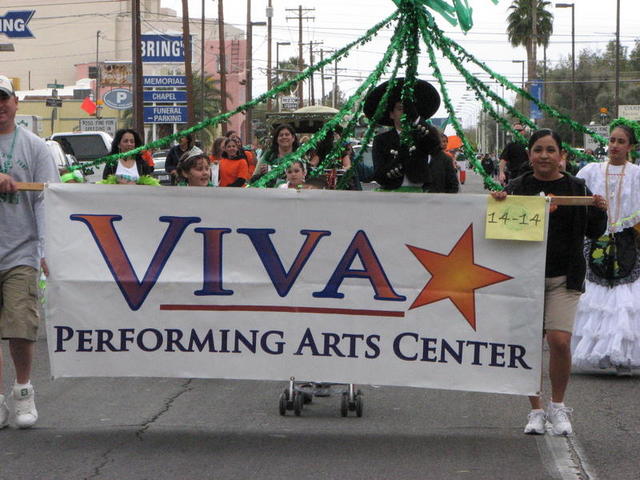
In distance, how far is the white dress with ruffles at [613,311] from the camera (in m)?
8.94

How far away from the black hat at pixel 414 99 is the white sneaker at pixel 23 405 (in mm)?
2629

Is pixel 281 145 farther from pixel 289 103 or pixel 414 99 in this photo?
pixel 289 103

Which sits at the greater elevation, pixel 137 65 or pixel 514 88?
pixel 137 65

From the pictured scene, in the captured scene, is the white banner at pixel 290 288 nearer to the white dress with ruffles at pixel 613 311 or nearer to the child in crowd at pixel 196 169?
the child in crowd at pixel 196 169

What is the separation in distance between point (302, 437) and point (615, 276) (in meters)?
3.48

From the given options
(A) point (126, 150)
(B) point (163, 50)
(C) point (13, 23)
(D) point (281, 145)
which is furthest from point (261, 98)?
(B) point (163, 50)

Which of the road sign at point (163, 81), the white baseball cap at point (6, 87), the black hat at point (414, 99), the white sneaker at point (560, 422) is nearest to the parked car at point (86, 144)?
the road sign at point (163, 81)

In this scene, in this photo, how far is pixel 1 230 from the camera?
6.74 meters

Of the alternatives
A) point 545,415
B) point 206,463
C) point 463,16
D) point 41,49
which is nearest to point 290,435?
point 206,463

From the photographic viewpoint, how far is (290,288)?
6602 millimetres

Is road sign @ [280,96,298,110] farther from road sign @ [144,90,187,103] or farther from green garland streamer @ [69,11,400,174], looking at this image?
green garland streamer @ [69,11,400,174]

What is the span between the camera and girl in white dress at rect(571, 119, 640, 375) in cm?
894

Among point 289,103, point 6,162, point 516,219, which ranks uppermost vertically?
point 289,103

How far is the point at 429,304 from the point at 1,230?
2.37m
